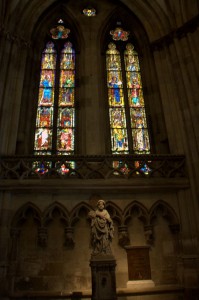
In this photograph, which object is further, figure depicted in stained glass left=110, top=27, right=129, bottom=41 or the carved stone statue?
figure depicted in stained glass left=110, top=27, right=129, bottom=41

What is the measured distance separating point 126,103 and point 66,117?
187 centimetres

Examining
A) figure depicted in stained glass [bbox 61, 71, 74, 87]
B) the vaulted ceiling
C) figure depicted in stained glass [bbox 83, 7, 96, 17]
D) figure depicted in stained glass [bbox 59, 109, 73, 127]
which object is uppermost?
figure depicted in stained glass [bbox 83, 7, 96, 17]

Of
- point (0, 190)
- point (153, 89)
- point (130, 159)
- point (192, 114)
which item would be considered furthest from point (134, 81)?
point (0, 190)

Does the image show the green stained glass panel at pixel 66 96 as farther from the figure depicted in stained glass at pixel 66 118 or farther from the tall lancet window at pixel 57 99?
the figure depicted in stained glass at pixel 66 118

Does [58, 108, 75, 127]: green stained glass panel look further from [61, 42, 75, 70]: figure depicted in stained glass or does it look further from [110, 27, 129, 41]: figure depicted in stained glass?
[110, 27, 129, 41]: figure depicted in stained glass

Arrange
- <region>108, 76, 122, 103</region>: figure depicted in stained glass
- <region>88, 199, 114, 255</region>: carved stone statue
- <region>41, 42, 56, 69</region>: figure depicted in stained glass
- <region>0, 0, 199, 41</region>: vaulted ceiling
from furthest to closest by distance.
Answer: <region>41, 42, 56, 69</region>: figure depicted in stained glass, <region>108, 76, 122, 103</region>: figure depicted in stained glass, <region>0, 0, 199, 41</region>: vaulted ceiling, <region>88, 199, 114, 255</region>: carved stone statue

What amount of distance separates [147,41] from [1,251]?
7824 mm

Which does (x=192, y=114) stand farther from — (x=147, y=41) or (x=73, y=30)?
(x=73, y=30)

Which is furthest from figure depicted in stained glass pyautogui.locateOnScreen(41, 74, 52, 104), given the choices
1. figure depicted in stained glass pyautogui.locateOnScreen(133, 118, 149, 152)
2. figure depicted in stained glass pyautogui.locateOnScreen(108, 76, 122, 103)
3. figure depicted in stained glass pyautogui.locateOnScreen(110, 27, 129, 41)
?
figure depicted in stained glass pyautogui.locateOnScreen(110, 27, 129, 41)

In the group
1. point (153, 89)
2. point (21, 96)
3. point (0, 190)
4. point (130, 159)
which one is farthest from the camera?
point (153, 89)

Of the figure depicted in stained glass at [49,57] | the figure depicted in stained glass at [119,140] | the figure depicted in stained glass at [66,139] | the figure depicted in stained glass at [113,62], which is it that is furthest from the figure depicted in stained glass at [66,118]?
the figure depicted in stained glass at [113,62]

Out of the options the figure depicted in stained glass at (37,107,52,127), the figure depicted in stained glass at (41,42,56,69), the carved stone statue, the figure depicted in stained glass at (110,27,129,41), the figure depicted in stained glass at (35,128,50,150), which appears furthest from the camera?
the figure depicted in stained glass at (110,27,129,41)

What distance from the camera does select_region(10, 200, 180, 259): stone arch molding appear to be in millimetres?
6535

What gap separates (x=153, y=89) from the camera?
927 centimetres
